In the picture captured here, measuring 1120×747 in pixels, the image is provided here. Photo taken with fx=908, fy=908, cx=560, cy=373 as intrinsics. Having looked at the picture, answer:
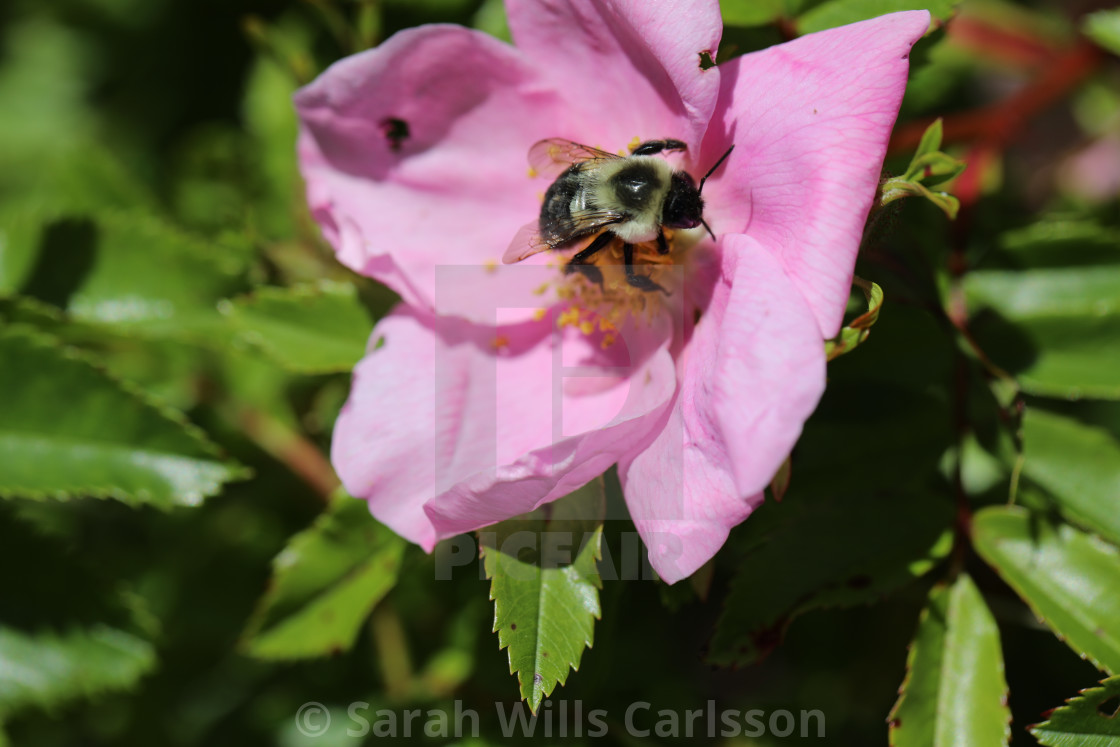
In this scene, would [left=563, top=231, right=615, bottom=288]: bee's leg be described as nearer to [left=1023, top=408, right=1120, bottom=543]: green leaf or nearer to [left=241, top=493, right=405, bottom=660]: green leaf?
[left=241, top=493, right=405, bottom=660]: green leaf

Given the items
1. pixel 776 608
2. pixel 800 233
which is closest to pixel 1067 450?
pixel 776 608

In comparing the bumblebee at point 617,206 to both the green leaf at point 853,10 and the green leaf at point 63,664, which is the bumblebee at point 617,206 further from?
the green leaf at point 63,664

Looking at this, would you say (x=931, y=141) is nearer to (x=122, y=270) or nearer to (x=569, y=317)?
(x=569, y=317)

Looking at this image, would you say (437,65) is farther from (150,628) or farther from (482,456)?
(150,628)

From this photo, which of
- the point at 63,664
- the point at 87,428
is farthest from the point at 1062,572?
the point at 63,664

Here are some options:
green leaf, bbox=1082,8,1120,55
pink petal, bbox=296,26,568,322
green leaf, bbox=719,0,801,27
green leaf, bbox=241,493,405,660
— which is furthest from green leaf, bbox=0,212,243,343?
green leaf, bbox=1082,8,1120,55

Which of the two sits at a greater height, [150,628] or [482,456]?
[482,456]
